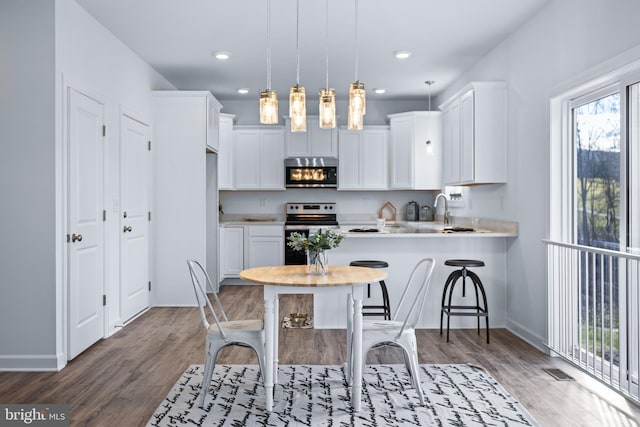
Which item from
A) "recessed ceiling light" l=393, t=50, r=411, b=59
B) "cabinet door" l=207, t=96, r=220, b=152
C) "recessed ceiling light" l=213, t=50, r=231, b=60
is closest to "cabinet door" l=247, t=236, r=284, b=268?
"cabinet door" l=207, t=96, r=220, b=152

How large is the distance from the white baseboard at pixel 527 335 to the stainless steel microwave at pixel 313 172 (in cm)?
354

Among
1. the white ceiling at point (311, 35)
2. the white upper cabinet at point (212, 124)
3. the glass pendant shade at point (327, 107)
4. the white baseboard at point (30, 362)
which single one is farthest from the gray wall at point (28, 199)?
the white upper cabinet at point (212, 124)

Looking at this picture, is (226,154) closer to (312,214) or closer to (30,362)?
(312,214)

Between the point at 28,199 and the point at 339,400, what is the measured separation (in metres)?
2.54

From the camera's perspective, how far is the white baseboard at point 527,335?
13.0 feet

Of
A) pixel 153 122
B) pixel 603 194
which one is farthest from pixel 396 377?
pixel 153 122

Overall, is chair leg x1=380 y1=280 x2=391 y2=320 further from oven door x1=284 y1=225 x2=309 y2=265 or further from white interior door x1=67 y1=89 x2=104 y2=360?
oven door x1=284 y1=225 x2=309 y2=265

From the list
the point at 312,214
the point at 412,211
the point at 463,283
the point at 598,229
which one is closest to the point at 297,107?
the point at 598,229

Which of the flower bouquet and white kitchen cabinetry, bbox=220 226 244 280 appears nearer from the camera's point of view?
the flower bouquet

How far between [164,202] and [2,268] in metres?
2.26

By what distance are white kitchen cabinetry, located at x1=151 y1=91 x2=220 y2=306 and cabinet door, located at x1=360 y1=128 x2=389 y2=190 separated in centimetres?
263

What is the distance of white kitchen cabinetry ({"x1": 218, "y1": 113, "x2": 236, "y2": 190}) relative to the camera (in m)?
7.16

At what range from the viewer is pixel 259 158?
24.2ft

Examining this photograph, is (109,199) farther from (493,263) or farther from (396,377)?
(493,263)
